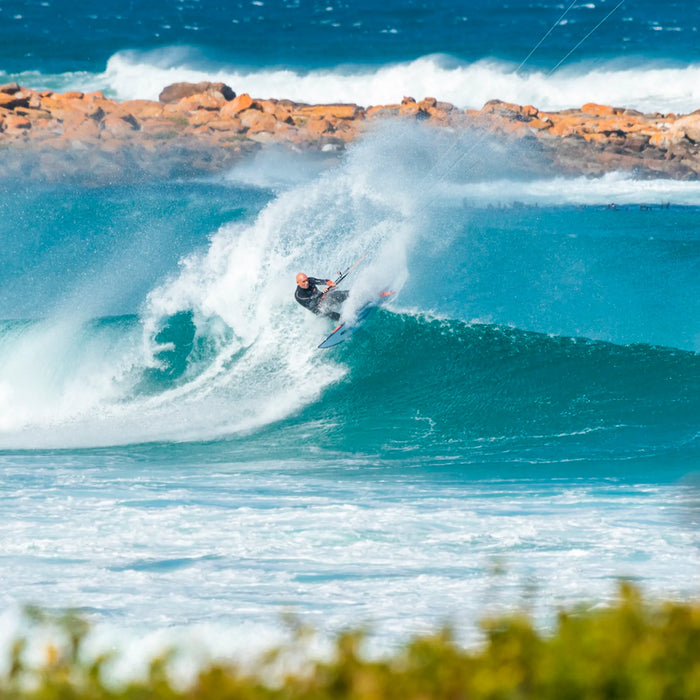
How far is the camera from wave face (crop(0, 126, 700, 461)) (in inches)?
525

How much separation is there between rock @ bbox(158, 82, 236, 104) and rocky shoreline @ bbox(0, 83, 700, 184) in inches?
2.5

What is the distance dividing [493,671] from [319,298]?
1152 cm

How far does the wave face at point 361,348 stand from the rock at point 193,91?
1256 inches

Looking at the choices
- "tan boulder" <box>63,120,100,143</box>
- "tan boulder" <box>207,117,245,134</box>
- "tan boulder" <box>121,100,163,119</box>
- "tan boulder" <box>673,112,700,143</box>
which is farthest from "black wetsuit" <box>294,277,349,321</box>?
"tan boulder" <box>121,100,163,119</box>

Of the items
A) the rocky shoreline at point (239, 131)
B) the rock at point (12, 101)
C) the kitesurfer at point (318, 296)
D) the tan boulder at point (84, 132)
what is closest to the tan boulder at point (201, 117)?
the rocky shoreline at point (239, 131)

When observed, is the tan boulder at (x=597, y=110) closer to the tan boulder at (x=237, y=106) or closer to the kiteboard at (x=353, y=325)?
the tan boulder at (x=237, y=106)

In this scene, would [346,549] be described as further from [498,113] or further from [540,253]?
[498,113]

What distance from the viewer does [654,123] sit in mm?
49750

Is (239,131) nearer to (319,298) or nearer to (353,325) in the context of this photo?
(353,325)

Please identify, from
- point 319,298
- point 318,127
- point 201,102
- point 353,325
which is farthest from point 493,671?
point 201,102

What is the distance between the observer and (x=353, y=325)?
14.3 meters

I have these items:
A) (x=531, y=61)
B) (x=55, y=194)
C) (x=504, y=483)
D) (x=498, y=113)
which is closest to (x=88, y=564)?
(x=504, y=483)

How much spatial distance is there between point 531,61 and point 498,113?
5.89 metres

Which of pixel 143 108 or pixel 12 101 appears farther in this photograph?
pixel 143 108
